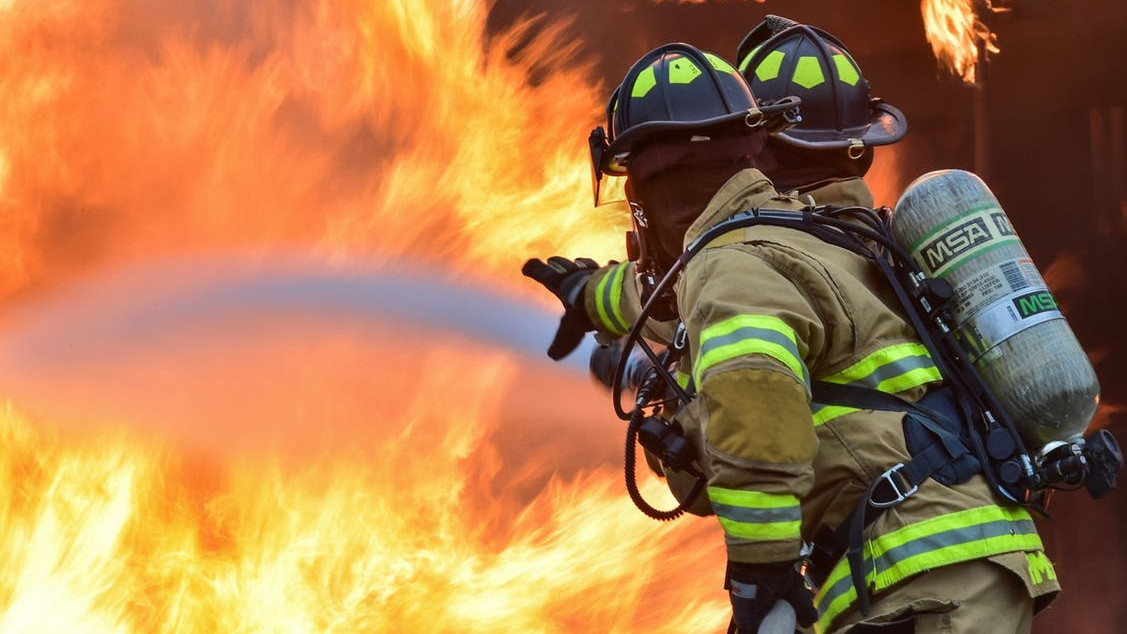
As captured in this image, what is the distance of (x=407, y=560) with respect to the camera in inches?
208

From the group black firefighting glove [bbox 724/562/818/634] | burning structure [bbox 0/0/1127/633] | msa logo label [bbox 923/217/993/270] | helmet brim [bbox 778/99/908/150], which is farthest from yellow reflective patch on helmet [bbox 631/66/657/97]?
burning structure [bbox 0/0/1127/633]

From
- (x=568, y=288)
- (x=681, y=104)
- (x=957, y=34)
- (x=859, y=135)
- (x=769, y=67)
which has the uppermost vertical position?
(x=957, y=34)

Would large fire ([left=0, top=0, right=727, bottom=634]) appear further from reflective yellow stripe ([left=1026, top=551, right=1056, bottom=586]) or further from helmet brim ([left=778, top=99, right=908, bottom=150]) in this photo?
reflective yellow stripe ([left=1026, top=551, right=1056, bottom=586])

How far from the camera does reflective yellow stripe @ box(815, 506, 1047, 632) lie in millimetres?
3004

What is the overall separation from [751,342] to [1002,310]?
28.3 inches

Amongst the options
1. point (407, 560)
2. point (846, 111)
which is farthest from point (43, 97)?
point (846, 111)

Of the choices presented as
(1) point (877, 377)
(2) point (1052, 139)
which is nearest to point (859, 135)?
(1) point (877, 377)

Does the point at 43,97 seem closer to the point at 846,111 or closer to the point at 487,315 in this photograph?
the point at 487,315

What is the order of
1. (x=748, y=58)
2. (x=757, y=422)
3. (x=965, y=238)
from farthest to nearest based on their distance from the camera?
(x=748, y=58)
(x=965, y=238)
(x=757, y=422)

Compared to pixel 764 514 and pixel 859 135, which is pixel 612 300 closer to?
pixel 859 135

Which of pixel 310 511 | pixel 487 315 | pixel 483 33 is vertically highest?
pixel 483 33

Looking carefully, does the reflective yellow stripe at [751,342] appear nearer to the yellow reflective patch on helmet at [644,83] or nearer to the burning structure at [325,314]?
the yellow reflective patch on helmet at [644,83]

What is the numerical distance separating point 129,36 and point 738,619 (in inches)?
133

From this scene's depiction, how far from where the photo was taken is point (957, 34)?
602 cm
